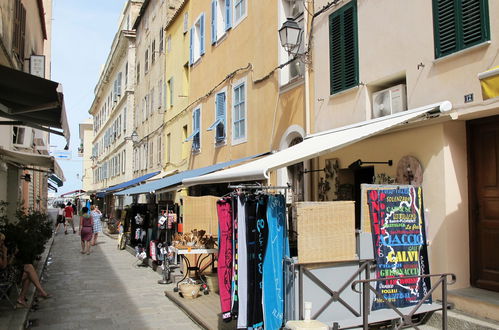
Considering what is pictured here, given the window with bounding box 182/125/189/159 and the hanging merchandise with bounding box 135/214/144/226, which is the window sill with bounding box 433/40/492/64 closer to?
the hanging merchandise with bounding box 135/214/144/226

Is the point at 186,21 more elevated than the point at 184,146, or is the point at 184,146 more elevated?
the point at 186,21

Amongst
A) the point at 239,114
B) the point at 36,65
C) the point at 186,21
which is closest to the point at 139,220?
the point at 239,114

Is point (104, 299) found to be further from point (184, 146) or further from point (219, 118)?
point (184, 146)

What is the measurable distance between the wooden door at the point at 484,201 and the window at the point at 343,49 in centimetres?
244

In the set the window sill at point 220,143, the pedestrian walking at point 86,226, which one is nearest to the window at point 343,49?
the window sill at point 220,143

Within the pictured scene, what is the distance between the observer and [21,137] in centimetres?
1437

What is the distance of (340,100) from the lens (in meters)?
8.59

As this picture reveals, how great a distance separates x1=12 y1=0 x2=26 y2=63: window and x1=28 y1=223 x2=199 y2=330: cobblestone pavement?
6.05 meters

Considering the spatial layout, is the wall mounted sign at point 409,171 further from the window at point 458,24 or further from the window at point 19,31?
the window at point 19,31

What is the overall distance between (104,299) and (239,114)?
6.54 meters

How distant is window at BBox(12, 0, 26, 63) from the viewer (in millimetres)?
12047

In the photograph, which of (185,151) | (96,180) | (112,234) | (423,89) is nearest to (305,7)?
(423,89)

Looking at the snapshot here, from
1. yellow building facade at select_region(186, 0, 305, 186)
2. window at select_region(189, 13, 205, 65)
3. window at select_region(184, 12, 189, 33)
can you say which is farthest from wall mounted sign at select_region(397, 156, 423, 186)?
window at select_region(184, 12, 189, 33)

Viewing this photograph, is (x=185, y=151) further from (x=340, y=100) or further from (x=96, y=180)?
(x=96, y=180)
